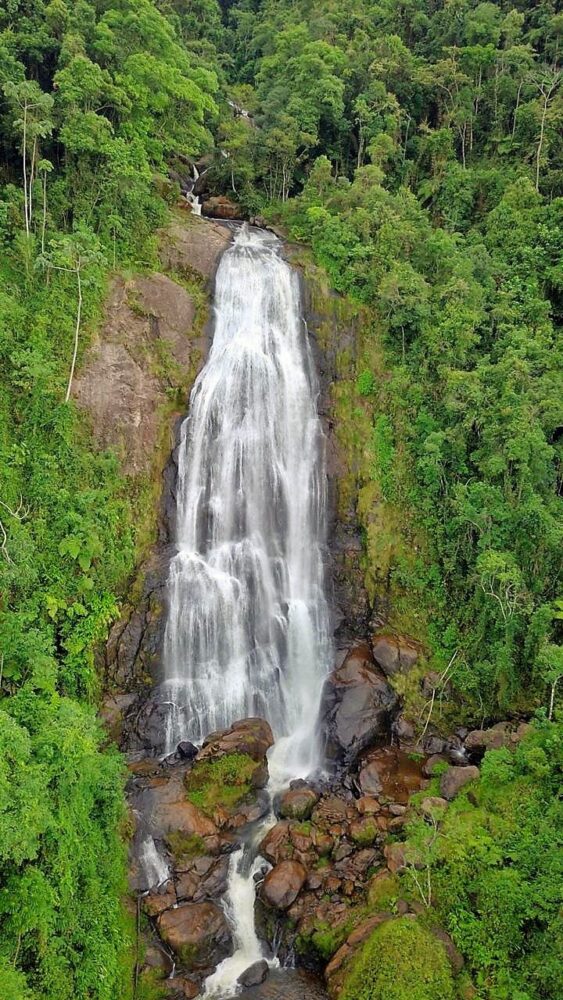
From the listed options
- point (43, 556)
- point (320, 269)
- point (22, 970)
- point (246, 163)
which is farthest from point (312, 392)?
point (22, 970)

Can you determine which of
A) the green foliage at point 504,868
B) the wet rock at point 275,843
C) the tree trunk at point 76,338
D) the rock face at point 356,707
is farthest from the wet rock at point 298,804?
the tree trunk at point 76,338

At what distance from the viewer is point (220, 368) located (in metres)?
19.8

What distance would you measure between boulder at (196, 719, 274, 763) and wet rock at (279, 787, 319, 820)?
1.06m

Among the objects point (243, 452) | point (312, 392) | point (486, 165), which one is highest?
point (486, 165)

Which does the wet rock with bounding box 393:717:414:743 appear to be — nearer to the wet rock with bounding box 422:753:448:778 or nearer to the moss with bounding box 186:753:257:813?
the wet rock with bounding box 422:753:448:778

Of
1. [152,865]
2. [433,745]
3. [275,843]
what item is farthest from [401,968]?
[433,745]

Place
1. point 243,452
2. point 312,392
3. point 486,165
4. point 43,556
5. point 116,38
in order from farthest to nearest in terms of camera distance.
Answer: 1. point 486,165
2. point 116,38
3. point 312,392
4. point 243,452
5. point 43,556

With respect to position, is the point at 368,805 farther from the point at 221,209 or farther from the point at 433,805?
the point at 221,209

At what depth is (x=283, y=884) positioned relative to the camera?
11.7 meters

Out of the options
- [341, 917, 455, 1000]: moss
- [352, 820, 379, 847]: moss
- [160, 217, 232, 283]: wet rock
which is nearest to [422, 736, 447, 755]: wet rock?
[352, 820, 379, 847]: moss

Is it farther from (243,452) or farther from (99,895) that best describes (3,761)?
(243,452)

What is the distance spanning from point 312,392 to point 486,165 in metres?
15.0

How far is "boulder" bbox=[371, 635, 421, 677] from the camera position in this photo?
16.3 meters

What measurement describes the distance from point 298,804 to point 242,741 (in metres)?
1.85
